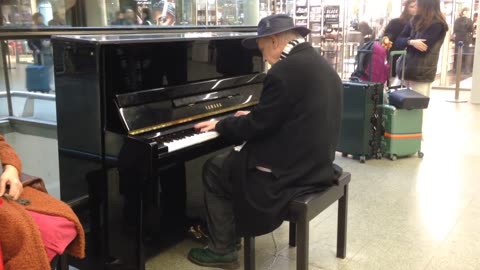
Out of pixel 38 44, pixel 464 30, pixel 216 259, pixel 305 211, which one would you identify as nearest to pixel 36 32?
pixel 38 44

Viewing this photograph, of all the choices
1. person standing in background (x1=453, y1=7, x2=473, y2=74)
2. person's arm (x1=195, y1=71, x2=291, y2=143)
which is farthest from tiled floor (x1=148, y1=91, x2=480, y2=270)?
person standing in background (x1=453, y1=7, x2=473, y2=74)

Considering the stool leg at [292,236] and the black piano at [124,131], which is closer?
the black piano at [124,131]

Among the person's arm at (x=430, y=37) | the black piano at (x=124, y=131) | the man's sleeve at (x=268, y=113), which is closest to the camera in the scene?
the man's sleeve at (x=268, y=113)

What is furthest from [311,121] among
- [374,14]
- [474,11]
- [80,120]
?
[474,11]

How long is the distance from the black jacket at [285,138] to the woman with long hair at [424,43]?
2.95 metres

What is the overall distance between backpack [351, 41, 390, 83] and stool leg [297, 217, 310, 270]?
9.25 ft

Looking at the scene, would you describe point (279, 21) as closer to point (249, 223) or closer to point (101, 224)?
point (249, 223)

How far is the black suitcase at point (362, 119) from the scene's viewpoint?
432cm

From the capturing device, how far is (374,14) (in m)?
8.93

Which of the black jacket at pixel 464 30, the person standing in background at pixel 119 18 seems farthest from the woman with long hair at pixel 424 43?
the black jacket at pixel 464 30

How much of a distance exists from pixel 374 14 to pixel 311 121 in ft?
24.1

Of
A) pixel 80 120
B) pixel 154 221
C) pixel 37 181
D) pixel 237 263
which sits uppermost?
pixel 80 120

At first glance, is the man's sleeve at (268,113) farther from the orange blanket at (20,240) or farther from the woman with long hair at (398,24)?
the woman with long hair at (398,24)

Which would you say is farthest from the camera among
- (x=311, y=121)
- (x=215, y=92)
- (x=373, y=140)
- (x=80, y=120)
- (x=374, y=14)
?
(x=374, y=14)
